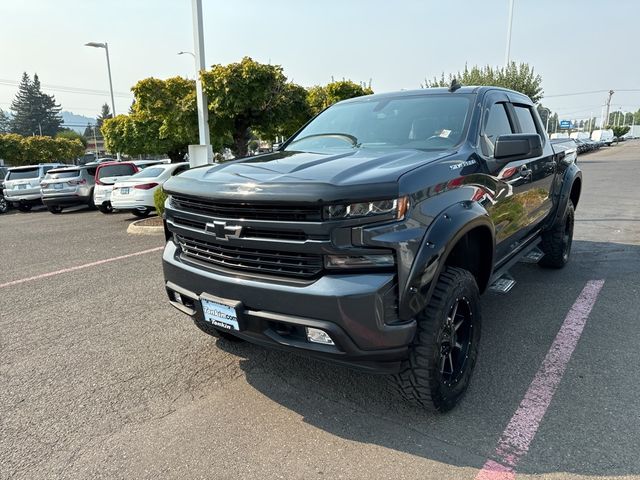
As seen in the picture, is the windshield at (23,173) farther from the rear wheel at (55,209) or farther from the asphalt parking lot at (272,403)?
the asphalt parking lot at (272,403)

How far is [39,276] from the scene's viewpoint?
A: 630 centimetres

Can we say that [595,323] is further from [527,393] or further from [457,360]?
[457,360]

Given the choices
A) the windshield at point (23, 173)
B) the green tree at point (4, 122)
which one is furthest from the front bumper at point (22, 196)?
the green tree at point (4, 122)

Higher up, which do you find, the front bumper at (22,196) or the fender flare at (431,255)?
the fender flare at (431,255)

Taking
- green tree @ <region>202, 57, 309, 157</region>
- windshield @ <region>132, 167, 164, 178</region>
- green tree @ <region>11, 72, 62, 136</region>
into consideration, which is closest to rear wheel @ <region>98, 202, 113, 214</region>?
windshield @ <region>132, 167, 164, 178</region>

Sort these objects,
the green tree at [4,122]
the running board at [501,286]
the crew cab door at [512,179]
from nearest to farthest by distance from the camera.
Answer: the crew cab door at [512,179]
the running board at [501,286]
the green tree at [4,122]

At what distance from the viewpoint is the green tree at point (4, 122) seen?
100931 millimetres

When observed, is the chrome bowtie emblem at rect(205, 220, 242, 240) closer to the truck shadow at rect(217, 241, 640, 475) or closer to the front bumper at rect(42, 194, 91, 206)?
the truck shadow at rect(217, 241, 640, 475)

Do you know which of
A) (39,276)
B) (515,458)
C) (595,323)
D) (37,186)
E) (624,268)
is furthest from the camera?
(37,186)

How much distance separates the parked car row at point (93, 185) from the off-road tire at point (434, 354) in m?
9.34

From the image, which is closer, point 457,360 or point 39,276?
point 457,360

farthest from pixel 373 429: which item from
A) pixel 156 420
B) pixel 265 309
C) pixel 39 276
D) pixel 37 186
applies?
pixel 37 186

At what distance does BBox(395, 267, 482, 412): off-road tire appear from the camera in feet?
8.16

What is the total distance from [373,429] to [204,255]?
1.43m
